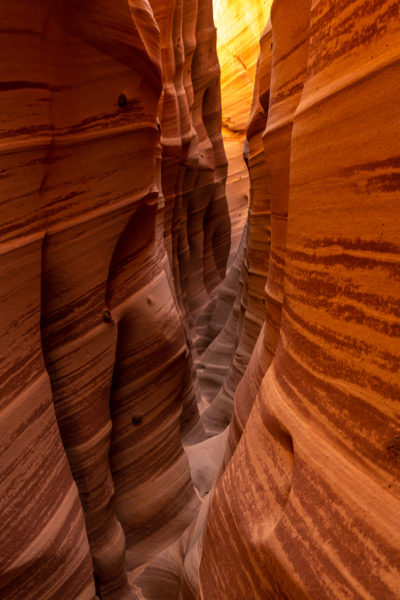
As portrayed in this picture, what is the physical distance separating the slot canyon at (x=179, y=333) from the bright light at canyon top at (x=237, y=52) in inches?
278

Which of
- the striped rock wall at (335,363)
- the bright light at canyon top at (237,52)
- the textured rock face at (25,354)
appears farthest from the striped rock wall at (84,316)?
the bright light at canyon top at (237,52)

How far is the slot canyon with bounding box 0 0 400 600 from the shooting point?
34.3 inches

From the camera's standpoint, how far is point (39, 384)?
181cm

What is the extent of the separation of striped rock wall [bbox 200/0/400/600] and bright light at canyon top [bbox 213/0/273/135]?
9.75 metres

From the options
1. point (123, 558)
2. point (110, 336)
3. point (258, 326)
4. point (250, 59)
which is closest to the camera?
point (110, 336)

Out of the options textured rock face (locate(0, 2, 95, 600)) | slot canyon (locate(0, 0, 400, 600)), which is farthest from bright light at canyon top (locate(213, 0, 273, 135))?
textured rock face (locate(0, 2, 95, 600))

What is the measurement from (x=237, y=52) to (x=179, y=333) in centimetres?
900

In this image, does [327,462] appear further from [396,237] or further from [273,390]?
[396,237]

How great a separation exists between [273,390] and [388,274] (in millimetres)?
481

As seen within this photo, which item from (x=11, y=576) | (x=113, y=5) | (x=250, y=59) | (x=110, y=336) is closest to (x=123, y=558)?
(x=11, y=576)

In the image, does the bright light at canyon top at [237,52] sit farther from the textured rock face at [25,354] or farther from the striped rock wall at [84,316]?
the textured rock face at [25,354]

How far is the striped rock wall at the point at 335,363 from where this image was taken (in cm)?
83

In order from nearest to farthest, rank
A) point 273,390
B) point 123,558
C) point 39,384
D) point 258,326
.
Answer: point 273,390, point 39,384, point 123,558, point 258,326

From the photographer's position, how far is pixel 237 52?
33.2ft
